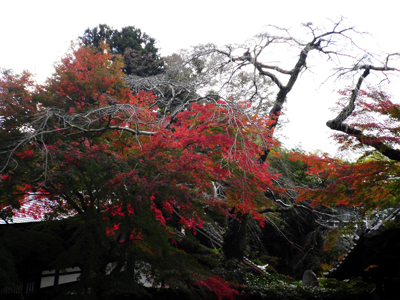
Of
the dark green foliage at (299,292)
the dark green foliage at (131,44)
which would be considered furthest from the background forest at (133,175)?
the dark green foliage at (131,44)

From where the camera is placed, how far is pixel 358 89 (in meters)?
6.21

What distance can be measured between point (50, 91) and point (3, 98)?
1327 mm

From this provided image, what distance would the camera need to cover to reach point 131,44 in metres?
19.4

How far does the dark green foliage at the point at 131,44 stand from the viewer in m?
17.6

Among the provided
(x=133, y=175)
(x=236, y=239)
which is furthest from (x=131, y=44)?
(x=133, y=175)

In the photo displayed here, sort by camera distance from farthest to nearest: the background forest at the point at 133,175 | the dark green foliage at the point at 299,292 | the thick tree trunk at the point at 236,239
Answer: the thick tree trunk at the point at 236,239 < the dark green foliage at the point at 299,292 < the background forest at the point at 133,175

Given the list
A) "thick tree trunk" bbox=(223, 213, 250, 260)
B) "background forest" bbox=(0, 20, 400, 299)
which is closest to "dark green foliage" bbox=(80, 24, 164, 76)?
"background forest" bbox=(0, 20, 400, 299)

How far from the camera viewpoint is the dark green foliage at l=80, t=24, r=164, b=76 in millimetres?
17609

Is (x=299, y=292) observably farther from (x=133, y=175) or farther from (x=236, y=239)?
(x=133, y=175)

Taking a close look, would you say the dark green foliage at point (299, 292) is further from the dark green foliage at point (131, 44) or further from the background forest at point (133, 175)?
the dark green foliage at point (131, 44)

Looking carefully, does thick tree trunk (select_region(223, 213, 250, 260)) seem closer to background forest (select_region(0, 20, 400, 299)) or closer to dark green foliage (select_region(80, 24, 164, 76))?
background forest (select_region(0, 20, 400, 299))

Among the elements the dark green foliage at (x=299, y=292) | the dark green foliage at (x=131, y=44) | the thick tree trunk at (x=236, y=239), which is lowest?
the dark green foliage at (x=299, y=292)

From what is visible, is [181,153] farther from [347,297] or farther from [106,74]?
[347,297]

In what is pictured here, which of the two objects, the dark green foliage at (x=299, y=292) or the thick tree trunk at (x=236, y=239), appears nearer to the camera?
the dark green foliage at (x=299, y=292)
